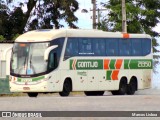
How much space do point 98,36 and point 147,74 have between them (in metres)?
4.79

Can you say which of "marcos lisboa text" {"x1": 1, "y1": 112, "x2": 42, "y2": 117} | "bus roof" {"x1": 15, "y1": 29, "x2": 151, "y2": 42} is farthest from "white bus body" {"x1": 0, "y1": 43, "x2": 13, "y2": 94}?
"marcos lisboa text" {"x1": 1, "y1": 112, "x2": 42, "y2": 117}

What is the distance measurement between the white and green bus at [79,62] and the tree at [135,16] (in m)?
16.4

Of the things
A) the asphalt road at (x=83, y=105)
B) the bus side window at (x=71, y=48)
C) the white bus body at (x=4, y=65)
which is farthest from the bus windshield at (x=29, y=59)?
the asphalt road at (x=83, y=105)

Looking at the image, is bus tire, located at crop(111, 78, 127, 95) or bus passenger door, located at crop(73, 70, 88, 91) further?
bus tire, located at crop(111, 78, 127, 95)

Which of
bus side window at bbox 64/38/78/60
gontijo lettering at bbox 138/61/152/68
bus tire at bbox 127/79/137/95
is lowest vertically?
bus tire at bbox 127/79/137/95

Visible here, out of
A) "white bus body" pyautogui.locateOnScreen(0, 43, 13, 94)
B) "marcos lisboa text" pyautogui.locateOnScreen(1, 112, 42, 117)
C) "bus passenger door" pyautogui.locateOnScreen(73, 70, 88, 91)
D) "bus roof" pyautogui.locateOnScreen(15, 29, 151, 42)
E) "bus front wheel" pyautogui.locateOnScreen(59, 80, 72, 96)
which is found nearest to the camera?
"marcos lisboa text" pyautogui.locateOnScreen(1, 112, 42, 117)

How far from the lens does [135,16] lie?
60.7 meters

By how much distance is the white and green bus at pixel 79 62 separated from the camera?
123 ft

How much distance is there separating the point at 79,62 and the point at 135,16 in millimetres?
22332

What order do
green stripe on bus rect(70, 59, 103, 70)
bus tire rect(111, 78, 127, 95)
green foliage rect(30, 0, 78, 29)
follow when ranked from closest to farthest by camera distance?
green stripe on bus rect(70, 59, 103, 70) < bus tire rect(111, 78, 127, 95) < green foliage rect(30, 0, 78, 29)

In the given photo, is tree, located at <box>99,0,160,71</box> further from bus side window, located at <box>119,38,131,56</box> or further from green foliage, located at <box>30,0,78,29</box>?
bus side window, located at <box>119,38,131,56</box>

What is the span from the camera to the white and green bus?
37.6 m

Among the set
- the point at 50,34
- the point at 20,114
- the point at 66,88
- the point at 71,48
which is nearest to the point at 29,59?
the point at 50,34

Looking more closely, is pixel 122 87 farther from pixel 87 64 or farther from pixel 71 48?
pixel 71 48
